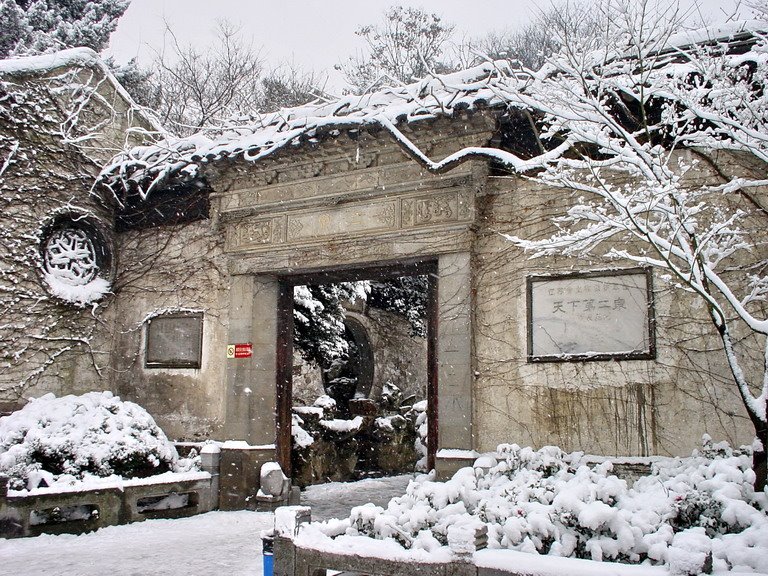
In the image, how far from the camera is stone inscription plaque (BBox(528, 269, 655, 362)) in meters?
6.66

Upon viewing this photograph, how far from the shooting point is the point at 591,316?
6859 millimetres

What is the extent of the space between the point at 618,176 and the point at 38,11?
14.8m

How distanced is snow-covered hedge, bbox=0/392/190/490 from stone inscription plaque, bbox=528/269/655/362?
4647mm

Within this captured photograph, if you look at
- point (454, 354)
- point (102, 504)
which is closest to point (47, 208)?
point (102, 504)

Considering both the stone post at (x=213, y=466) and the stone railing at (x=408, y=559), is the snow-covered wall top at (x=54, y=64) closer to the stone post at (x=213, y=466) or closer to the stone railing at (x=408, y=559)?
the stone post at (x=213, y=466)

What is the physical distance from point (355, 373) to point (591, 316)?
8430 mm

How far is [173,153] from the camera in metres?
9.02

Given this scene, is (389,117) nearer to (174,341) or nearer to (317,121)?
(317,121)

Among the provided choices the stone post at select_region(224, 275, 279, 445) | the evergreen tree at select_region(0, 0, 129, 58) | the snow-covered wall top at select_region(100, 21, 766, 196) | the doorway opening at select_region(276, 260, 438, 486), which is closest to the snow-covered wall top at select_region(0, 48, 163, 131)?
the snow-covered wall top at select_region(100, 21, 766, 196)

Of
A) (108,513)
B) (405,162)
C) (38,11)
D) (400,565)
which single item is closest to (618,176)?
(405,162)

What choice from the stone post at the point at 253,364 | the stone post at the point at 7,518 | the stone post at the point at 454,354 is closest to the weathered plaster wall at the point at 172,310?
the stone post at the point at 253,364

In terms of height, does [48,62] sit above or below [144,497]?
above

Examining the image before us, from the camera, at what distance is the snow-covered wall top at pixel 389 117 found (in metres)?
6.10

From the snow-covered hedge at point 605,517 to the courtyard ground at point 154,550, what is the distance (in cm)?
195
